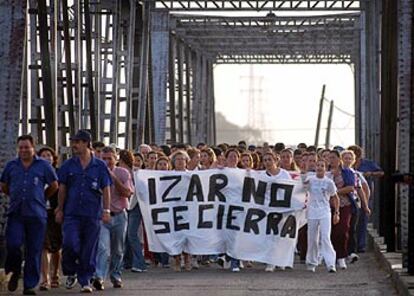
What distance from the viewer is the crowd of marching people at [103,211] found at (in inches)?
583

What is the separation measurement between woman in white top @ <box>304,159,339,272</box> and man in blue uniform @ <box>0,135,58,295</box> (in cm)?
515

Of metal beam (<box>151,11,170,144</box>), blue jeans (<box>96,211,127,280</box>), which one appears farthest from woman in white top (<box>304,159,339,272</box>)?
metal beam (<box>151,11,170,144</box>)

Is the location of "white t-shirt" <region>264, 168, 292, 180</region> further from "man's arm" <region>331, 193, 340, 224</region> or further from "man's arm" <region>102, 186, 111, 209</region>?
"man's arm" <region>102, 186, 111, 209</region>

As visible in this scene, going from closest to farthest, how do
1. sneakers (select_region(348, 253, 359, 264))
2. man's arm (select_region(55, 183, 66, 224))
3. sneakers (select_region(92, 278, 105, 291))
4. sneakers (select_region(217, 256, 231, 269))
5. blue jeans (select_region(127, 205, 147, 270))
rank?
man's arm (select_region(55, 183, 66, 224))
sneakers (select_region(92, 278, 105, 291))
blue jeans (select_region(127, 205, 147, 270))
sneakers (select_region(217, 256, 231, 269))
sneakers (select_region(348, 253, 359, 264))

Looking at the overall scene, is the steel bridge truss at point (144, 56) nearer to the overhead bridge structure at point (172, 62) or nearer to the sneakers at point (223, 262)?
the overhead bridge structure at point (172, 62)

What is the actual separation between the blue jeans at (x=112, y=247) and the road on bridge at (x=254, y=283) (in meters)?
0.23

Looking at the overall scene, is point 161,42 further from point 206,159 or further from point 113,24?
point 206,159

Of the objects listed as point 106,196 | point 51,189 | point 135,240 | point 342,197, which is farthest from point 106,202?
point 342,197

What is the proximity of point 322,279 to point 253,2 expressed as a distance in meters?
26.1

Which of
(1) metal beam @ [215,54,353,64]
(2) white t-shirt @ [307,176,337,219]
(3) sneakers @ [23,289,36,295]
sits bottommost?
(3) sneakers @ [23,289,36,295]

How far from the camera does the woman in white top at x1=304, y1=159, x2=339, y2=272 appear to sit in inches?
741

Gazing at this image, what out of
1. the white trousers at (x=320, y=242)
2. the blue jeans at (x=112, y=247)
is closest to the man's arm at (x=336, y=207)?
the white trousers at (x=320, y=242)

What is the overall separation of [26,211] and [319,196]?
542 cm

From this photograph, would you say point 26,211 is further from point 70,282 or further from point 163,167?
point 163,167
